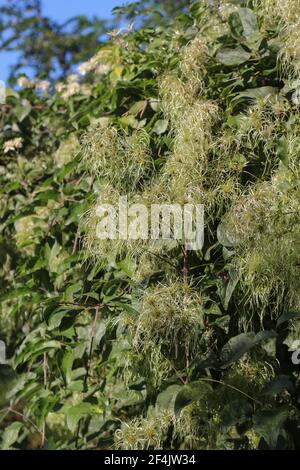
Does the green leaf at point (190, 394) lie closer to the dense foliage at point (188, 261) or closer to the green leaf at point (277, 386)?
the dense foliage at point (188, 261)

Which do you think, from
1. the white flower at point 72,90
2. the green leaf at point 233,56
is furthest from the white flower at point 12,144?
the green leaf at point 233,56

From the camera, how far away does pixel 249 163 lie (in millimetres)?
1659

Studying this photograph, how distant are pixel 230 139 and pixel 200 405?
1.79 feet

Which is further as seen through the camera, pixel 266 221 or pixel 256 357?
pixel 256 357

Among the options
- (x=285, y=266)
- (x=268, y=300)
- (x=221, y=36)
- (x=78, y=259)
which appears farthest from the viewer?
(x=221, y=36)

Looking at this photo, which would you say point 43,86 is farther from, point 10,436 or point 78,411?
point 78,411

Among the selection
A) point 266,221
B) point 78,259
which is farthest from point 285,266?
point 78,259

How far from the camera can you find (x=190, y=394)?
1386 millimetres

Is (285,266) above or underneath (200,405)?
above

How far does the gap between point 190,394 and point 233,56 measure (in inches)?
34.8

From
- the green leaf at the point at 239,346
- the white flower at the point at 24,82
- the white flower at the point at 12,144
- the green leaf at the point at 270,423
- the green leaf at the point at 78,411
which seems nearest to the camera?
the green leaf at the point at 270,423

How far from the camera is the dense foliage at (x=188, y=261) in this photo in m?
1.43

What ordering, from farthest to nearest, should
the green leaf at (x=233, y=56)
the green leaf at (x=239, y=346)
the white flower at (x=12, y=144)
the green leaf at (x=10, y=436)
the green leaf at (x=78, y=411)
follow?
the white flower at (x=12, y=144) < the green leaf at (x=10, y=436) < the green leaf at (x=233, y=56) < the green leaf at (x=78, y=411) < the green leaf at (x=239, y=346)
